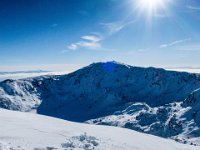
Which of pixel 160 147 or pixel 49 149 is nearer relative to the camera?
pixel 49 149

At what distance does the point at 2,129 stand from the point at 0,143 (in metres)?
6.50

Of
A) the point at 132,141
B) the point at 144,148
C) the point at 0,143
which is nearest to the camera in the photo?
the point at 0,143

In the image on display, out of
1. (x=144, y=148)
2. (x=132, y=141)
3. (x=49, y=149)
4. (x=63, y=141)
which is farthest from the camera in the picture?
(x=132, y=141)

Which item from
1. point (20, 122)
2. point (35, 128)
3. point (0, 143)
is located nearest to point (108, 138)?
point (35, 128)

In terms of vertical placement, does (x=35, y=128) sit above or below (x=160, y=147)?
above

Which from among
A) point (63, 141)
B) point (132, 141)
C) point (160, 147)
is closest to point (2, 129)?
point (63, 141)

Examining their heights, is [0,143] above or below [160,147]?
above

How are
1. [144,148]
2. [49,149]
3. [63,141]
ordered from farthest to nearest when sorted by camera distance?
[144,148] → [63,141] → [49,149]

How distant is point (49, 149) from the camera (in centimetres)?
3522

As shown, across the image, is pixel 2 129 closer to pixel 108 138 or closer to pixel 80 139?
pixel 80 139

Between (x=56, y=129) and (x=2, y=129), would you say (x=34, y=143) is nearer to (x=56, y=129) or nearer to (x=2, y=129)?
(x=2, y=129)

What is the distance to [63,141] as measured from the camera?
38.8 m

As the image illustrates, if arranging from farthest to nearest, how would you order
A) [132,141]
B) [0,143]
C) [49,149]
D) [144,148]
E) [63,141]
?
[132,141]
[144,148]
[63,141]
[49,149]
[0,143]

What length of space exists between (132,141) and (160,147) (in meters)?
4.77
